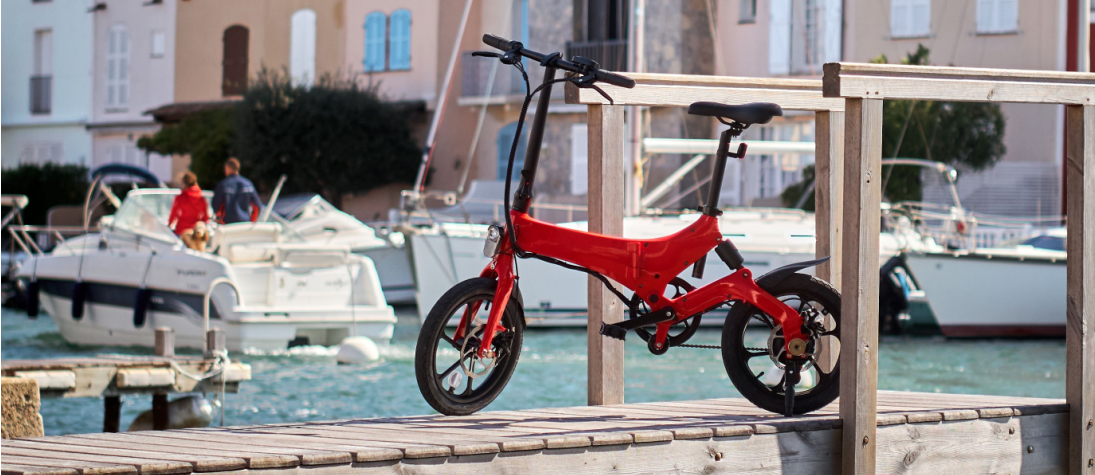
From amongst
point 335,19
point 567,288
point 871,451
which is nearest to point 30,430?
point 871,451

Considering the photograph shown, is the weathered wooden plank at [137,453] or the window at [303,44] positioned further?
the window at [303,44]

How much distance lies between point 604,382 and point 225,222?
479 inches

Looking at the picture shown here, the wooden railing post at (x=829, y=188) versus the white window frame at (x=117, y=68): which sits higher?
the white window frame at (x=117, y=68)

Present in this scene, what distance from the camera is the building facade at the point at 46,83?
36125 mm

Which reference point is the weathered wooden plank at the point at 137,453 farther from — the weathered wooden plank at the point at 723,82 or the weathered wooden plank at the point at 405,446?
the weathered wooden plank at the point at 723,82

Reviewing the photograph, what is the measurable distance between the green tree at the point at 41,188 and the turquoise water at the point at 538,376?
13872 millimetres

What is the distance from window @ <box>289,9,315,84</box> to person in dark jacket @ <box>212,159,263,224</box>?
1586 cm

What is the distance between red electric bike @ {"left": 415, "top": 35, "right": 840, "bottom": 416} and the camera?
15.1 ft

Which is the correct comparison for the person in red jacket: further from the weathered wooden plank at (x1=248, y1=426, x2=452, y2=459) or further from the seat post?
the weathered wooden plank at (x1=248, y1=426, x2=452, y2=459)

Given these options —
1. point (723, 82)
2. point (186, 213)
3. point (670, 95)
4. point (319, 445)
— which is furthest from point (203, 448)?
point (186, 213)

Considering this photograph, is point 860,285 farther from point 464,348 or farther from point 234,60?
point 234,60

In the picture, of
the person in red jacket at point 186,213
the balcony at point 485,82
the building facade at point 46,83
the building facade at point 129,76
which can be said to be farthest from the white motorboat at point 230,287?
the building facade at point 46,83

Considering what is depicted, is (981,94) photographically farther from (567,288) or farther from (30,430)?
(567,288)

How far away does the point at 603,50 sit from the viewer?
2823 centimetres
